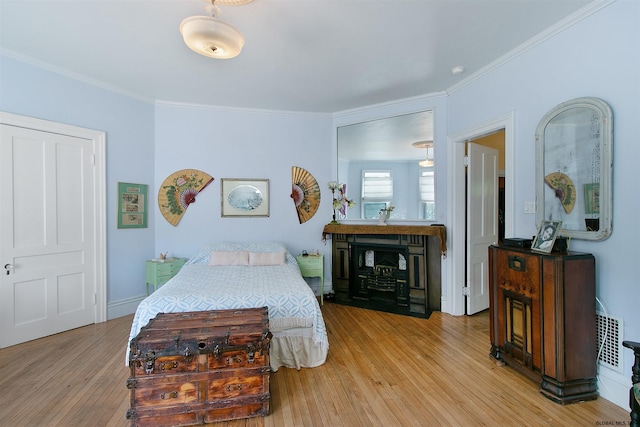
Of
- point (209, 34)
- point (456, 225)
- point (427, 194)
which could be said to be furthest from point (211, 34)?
point (456, 225)

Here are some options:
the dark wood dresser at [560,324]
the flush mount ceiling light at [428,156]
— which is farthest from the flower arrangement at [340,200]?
the dark wood dresser at [560,324]

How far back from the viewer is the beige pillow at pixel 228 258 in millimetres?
3650

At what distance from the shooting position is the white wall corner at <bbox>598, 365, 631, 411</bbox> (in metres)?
1.88

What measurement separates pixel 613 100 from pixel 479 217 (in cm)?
191

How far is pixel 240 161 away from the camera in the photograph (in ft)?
13.9

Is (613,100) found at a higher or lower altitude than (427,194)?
higher

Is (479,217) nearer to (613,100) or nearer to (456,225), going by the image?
(456,225)

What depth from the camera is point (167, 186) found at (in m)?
4.04

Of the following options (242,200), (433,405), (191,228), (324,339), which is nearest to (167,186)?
(191,228)

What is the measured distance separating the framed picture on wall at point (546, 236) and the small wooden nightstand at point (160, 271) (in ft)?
12.8

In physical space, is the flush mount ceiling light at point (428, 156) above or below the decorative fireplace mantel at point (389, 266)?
above

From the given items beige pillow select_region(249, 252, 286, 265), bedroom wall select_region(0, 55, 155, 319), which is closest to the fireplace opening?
beige pillow select_region(249, 252, 286, 265)

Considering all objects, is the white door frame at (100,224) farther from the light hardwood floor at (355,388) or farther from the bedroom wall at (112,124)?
the light hardwood floor at (355,388)

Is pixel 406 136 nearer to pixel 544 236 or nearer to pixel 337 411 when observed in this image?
pixel 544 236
